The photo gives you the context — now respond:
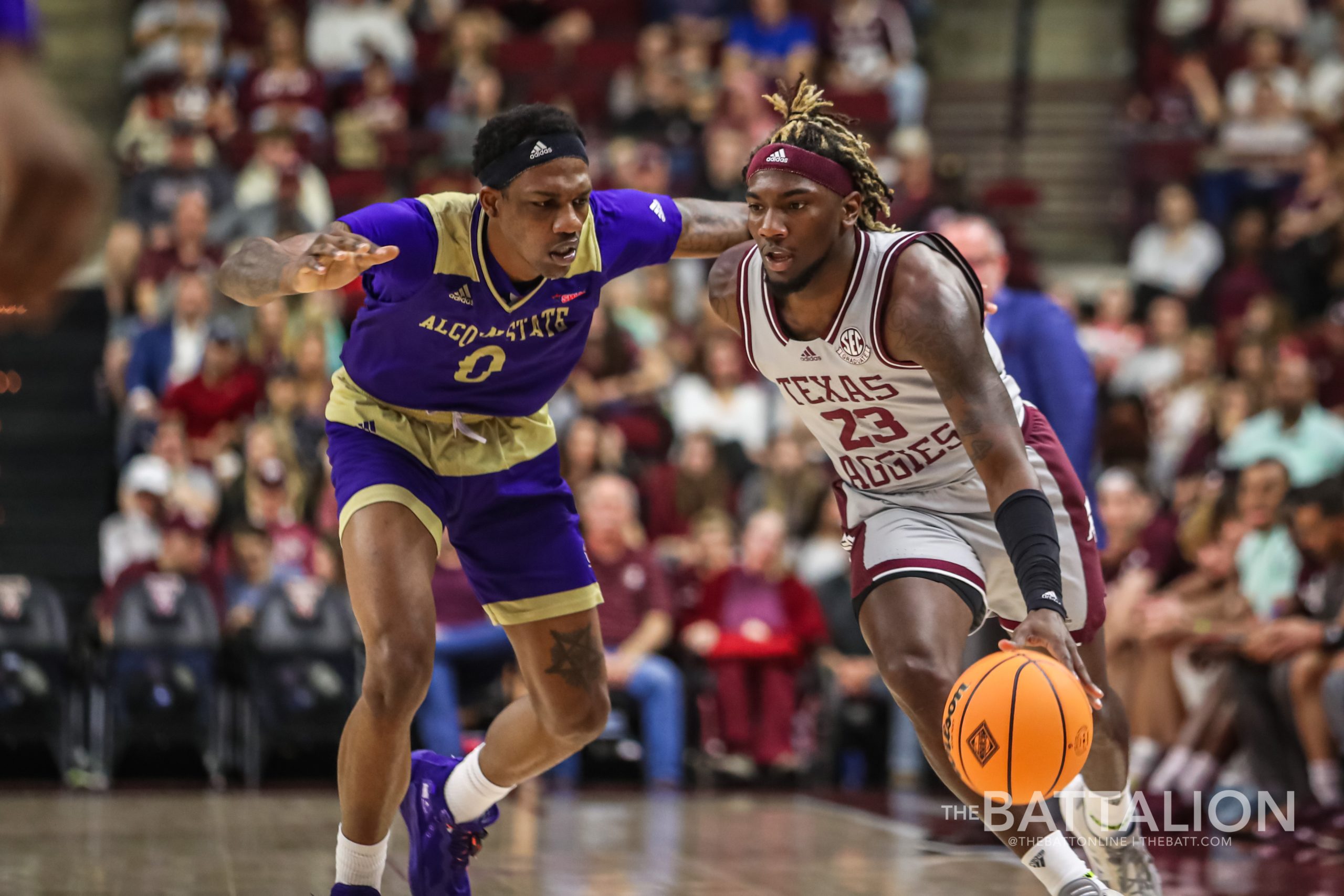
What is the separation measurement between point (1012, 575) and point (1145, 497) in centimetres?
509

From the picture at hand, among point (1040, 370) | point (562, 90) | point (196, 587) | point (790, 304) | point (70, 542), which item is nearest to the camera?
point (790, 304)

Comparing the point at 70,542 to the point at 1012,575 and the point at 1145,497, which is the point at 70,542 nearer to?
the point at 1145,497

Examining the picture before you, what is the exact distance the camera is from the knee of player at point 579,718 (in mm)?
4641

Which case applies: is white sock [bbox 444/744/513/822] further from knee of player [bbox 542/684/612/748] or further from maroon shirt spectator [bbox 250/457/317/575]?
maroon shirt spectator [bbox 250/457/317/575]

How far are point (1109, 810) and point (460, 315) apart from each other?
7.19 feet

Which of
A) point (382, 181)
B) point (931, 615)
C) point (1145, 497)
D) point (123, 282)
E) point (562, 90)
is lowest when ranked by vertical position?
point (931, 615)

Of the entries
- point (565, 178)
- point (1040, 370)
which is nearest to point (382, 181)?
point (1040, 370)

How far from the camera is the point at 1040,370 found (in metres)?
6.14

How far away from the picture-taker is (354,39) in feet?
44.1

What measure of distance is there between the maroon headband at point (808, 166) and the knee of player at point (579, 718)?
4.89 feet

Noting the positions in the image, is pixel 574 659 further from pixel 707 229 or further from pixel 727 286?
pixel 707 229

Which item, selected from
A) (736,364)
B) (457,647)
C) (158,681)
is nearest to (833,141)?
(457,647)

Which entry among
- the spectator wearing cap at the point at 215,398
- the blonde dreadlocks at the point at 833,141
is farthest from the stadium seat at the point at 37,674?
the blonde dreadlocks at the point at 833,141

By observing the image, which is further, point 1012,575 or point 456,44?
point 456,44
